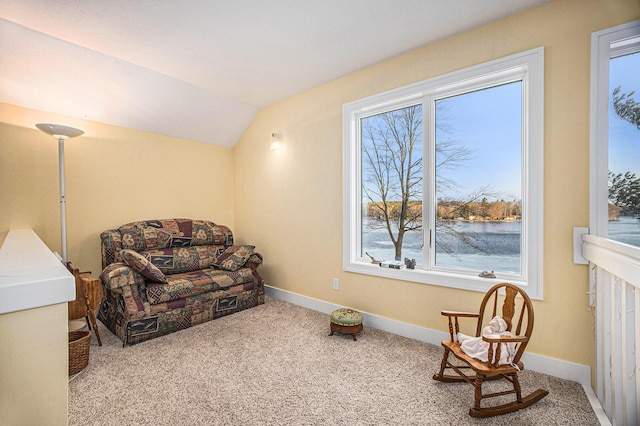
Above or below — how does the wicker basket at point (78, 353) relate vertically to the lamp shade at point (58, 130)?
below

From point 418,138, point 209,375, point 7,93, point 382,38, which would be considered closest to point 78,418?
point 209,375

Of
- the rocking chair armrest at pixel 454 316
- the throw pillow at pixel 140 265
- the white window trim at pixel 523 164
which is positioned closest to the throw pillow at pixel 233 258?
the throw pillow at pixel 140 265

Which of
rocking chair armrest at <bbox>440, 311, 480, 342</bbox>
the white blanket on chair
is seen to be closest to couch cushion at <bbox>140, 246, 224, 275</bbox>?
rocking chair armrest at <bbox>440, 311, 480, 342</bbox>

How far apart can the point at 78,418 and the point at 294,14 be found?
3.01 meters

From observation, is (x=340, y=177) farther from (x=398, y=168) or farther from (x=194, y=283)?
(x=194, y=283)

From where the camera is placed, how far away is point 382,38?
249 cm

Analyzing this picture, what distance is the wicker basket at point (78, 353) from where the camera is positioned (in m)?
2.06

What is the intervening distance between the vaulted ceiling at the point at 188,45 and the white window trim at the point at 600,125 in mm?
543

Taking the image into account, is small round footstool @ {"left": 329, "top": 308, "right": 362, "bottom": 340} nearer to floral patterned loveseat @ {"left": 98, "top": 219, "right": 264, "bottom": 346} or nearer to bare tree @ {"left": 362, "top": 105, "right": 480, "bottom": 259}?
bare tree @ {"left": 362, "top": 105, "right": 480, "bottom": 259}

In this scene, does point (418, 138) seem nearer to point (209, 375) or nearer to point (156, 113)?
point (209, 375)

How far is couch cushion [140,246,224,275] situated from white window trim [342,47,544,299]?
71.0 inches

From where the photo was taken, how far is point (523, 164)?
7.48 ft

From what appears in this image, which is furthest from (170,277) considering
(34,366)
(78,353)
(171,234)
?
(34,366)

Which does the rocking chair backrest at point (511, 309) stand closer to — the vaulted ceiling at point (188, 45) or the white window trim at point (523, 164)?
the white window trim at point (523, 164)
